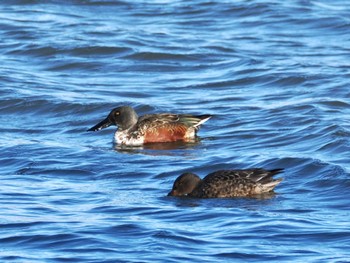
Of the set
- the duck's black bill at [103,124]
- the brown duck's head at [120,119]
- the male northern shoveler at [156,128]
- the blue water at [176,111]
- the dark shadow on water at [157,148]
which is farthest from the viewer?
the duck's black bill at [103,124]

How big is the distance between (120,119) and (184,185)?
4.20 meters

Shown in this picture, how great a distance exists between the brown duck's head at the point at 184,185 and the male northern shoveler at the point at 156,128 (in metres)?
3.56

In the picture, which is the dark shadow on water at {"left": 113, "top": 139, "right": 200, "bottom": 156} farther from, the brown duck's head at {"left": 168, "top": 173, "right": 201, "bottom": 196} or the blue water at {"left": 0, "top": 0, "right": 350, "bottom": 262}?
the brown duck's head at {"left": 168, "top": 173, "right": 201, "bottom": 196}

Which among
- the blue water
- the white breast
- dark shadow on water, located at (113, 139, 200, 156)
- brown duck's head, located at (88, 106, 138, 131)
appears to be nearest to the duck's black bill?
brown duck's head, located at (88, 106, 138, 131)

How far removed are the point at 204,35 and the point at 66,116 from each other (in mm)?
6369

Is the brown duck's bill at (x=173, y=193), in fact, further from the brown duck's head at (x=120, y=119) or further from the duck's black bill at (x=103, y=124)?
the duck's black bill at (x=103, y=124)

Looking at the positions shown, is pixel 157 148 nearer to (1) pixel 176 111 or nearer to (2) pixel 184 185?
(1) pixel 176 111

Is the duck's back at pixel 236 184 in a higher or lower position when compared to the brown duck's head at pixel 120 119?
higher

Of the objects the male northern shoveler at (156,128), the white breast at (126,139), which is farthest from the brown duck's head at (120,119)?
the white breast at (126,139)

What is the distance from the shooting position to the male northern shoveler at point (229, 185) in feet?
41.6

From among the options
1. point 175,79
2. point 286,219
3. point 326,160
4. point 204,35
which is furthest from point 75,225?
Result: point 204,35

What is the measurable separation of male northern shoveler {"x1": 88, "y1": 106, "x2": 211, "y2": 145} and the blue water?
24cm

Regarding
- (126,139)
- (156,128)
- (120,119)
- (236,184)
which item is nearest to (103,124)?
(120,119)

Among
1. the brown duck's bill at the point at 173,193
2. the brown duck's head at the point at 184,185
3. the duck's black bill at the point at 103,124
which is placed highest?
the brown duck's head at the point at 184,185
